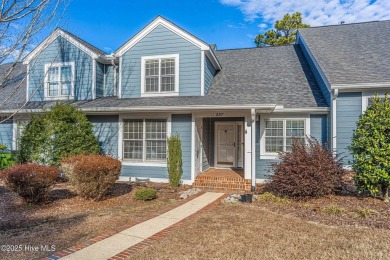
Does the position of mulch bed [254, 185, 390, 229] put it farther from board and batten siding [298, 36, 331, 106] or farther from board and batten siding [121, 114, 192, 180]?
board and batten siding [298, 36, 331, 106]

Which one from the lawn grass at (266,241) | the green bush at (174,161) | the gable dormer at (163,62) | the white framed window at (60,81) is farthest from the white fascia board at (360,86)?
the white framed window at (60,81)

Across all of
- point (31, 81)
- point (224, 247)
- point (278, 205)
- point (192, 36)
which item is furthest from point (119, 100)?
point (224, 247)

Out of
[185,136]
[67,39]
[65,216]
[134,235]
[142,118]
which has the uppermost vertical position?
[67,39]

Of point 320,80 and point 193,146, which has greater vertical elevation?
point 320,80

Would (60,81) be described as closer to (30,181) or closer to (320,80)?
(30,181)

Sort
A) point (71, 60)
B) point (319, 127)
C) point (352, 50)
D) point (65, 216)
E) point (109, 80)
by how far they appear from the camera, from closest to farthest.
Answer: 1. point (65, 216)
2. point (319, 127)
3. point (352, 50)
4. point (71, 60)
5. point (109, 80)

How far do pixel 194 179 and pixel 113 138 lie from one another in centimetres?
384

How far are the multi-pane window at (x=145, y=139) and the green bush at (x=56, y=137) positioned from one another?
1.35 metres

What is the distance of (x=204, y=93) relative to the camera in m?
11.0

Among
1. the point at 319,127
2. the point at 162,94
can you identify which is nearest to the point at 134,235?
the point at 162,94

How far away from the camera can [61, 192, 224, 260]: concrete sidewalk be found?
13.2 ft

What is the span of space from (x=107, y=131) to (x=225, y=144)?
5.48 metres

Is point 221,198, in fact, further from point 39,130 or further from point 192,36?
point 39,130

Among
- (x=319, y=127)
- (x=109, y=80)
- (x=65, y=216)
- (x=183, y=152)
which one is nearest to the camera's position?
(x=65, y=216)
